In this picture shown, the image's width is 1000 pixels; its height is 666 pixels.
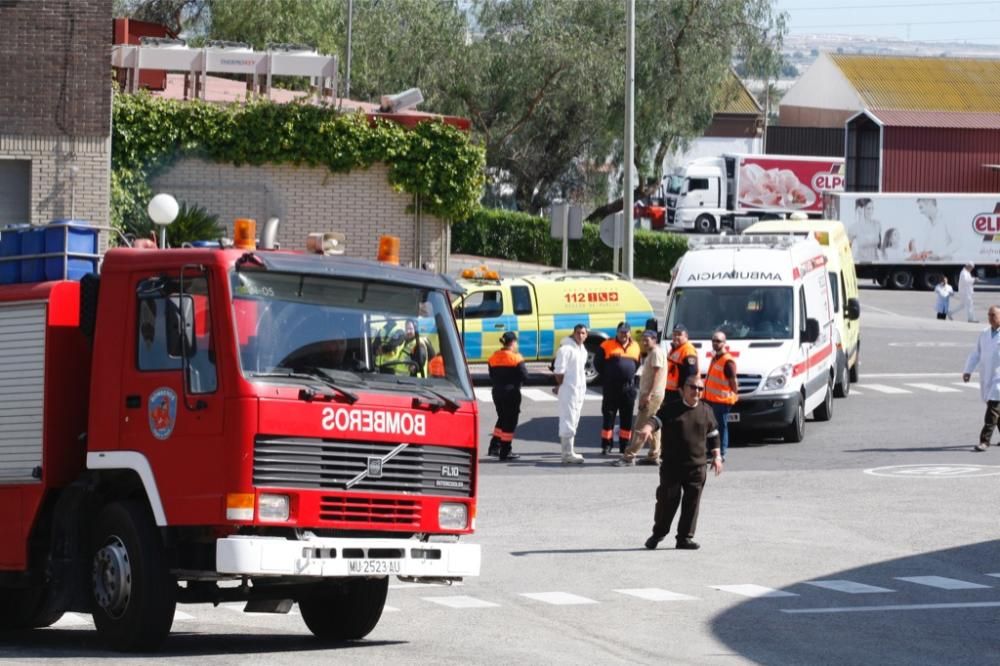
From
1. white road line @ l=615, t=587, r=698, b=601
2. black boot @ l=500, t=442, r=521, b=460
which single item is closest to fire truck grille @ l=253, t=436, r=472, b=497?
white road line @ l=615, t=587, r=698, b=601

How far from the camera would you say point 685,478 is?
17.0 m

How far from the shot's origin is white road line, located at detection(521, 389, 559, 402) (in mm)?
31750

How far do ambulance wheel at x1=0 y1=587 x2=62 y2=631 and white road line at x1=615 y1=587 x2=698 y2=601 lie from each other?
448 centimetres

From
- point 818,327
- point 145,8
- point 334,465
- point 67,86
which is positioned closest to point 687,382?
point 334,465

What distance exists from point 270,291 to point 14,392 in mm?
2052

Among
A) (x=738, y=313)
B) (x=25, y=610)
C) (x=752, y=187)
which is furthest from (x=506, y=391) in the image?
(x=752, y=187)

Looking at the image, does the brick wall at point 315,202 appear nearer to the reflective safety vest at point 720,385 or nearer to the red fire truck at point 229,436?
the reflective safety vest at point 720,385

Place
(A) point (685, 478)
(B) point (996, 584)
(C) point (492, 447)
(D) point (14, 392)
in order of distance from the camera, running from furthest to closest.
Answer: (C) point (492, 447), (A) point (685, 478), (B) point (996, 584), (D) point (14, 392)

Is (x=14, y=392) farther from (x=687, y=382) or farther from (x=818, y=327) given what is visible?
(x=818, y=327)

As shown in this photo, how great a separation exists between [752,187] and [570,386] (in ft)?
184

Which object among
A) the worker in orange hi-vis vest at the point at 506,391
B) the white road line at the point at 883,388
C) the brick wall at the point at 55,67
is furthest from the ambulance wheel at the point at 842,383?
the brick wall at the point at 55,67

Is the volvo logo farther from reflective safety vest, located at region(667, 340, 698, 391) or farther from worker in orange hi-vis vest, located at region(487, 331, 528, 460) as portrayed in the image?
worker in orange hi-vis vest, located at region(487, 331, 528, 460)

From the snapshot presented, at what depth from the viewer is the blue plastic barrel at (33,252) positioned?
12422 mm

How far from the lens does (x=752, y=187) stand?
79.2 meters
